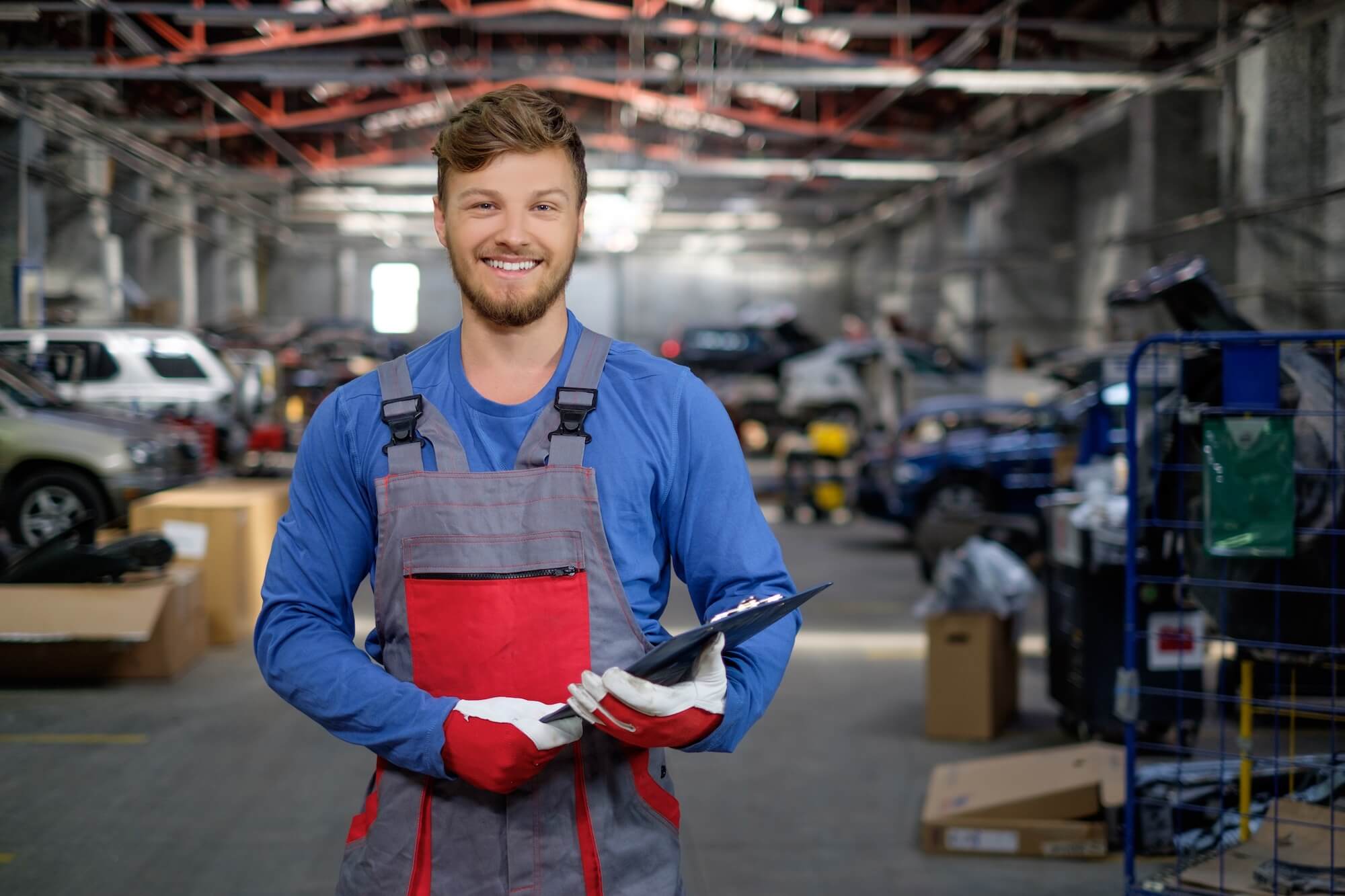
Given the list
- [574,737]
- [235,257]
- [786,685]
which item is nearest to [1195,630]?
[786,685]

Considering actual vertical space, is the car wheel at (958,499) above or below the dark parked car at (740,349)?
below

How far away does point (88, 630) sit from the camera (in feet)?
19.1

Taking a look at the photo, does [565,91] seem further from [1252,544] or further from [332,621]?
[332,621]

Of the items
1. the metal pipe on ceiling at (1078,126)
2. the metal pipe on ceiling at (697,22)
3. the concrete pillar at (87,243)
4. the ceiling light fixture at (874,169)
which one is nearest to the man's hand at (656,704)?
the metal pipe on ceiling at (1078,126)

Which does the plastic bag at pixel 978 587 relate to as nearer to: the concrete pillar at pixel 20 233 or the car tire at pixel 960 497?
the car tire at pixel 960 497

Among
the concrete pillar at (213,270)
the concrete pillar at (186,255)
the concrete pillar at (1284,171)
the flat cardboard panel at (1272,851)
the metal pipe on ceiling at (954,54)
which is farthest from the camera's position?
the concrete pillar at (213,270)

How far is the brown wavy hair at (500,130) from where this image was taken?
1.62m

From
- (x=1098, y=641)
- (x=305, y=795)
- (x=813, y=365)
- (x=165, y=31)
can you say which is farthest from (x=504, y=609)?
(x=813, y=365)

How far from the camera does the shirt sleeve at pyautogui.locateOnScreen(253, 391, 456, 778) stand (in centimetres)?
153

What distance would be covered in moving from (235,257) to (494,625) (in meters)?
29.1

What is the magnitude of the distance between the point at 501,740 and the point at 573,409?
0.43m

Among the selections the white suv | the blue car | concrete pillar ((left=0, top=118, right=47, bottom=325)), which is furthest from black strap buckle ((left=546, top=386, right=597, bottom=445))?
the white suv

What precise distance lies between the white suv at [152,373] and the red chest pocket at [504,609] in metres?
10.7

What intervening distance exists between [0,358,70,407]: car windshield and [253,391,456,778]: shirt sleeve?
7892 mm
